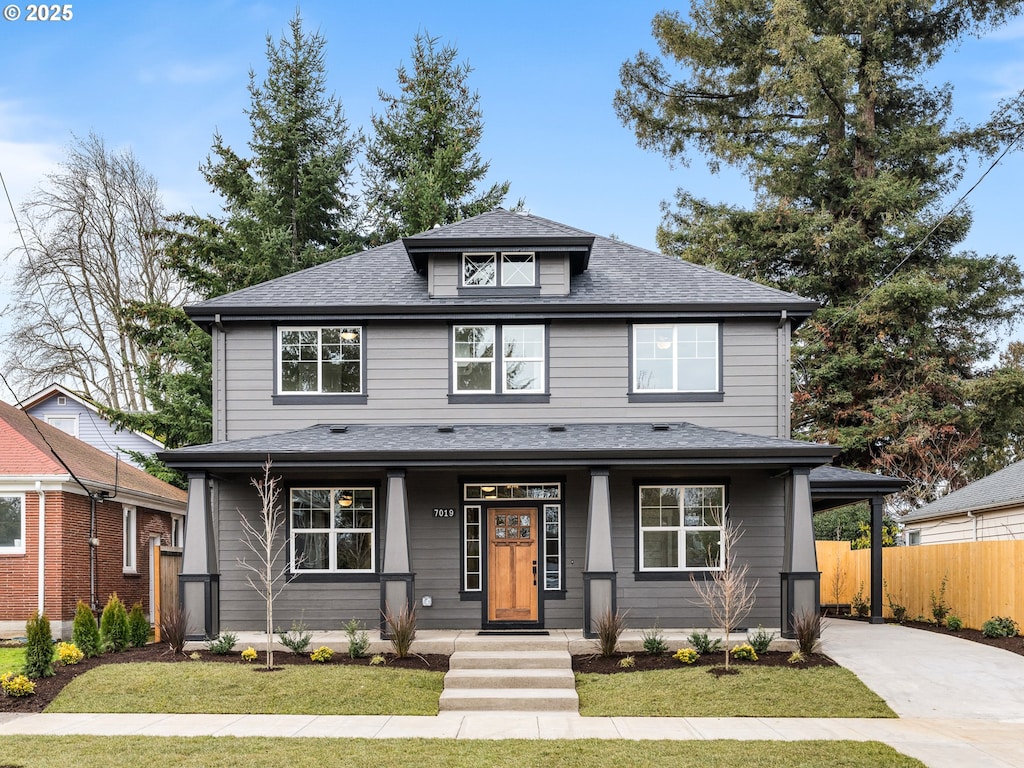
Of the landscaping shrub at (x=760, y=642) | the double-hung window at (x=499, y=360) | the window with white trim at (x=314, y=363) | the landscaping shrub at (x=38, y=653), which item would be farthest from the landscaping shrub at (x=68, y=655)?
the landscaping shrub at (x=760, y=642)

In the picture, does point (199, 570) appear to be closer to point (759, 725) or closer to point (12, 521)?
point (12, 521)

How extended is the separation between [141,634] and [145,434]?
45.7ft

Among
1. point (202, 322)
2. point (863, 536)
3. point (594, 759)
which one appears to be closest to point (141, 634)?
point (202, 322)

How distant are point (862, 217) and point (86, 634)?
25.4m

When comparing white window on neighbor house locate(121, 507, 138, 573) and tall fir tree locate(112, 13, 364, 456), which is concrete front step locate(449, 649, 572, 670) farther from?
tall fir tree locate(112, 13, 364, 456)

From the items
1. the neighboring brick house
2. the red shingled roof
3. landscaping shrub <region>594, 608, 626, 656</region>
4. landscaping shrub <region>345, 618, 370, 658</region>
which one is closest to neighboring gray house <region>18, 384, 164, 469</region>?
the red shingled roof

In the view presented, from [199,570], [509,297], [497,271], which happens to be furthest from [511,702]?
[497,271]

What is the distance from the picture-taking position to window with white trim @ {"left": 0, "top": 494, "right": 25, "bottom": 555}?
18.2 meters

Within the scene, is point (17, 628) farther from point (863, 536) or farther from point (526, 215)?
point (863, 536)

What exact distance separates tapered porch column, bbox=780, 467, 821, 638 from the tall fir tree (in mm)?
17423

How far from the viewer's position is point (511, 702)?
11750 millimetres

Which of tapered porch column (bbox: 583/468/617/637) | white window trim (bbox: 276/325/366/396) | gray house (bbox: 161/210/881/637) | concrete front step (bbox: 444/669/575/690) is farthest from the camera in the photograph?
white window trim (bbox: 276/325/366/396)

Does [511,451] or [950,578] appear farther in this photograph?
[950,578]

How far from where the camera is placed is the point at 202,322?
17.0 metres
